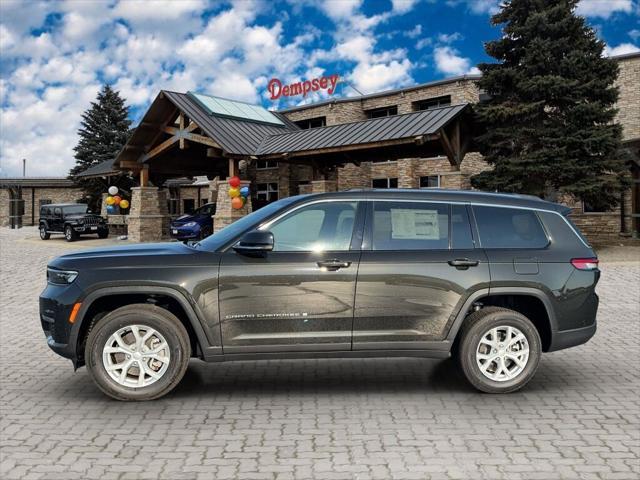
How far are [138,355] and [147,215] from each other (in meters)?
26.0

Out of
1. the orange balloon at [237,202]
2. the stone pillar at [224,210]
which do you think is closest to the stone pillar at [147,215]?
the stone pillar at [224,210]

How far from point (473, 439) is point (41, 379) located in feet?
13.7

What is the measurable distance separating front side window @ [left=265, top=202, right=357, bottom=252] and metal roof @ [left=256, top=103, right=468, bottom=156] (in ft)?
51.8

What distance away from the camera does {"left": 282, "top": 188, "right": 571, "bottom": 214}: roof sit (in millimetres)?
5766

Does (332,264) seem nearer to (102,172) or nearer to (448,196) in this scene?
(448,196)

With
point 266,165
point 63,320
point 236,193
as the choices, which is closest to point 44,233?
point 266,165

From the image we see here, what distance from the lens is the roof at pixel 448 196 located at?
18.9ft

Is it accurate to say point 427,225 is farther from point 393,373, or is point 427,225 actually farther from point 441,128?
point 441,128

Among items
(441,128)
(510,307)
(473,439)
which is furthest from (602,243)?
(473,439)

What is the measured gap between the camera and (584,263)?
580 centimetres

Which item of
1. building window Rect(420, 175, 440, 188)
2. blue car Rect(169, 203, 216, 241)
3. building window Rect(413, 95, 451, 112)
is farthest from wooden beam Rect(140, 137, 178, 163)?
building window Rect(413, 95, 451, 112)

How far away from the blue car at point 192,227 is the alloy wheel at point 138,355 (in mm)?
23264

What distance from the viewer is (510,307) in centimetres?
608

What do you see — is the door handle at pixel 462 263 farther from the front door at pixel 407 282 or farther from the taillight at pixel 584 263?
the taillight at pixel 584 263
